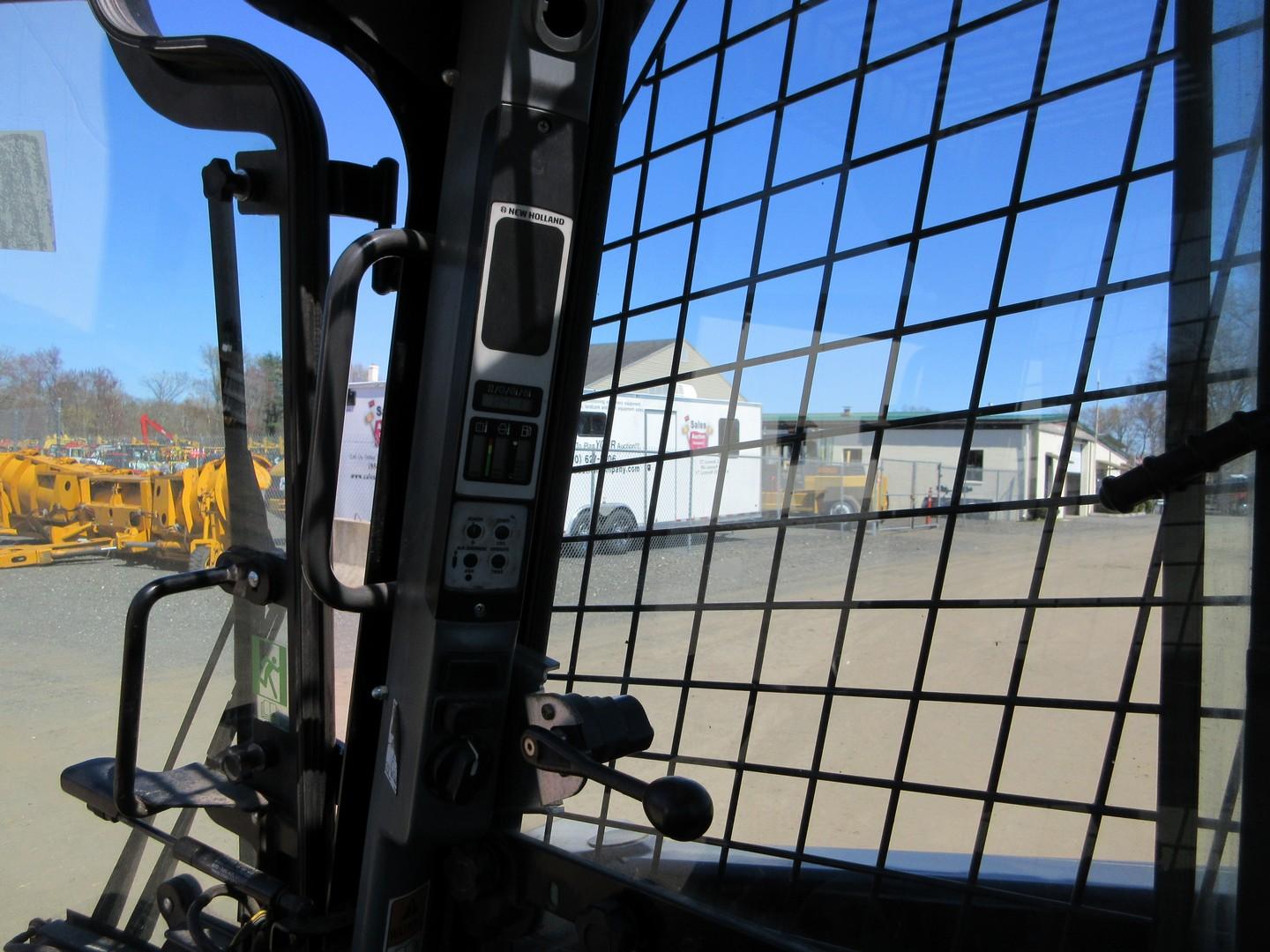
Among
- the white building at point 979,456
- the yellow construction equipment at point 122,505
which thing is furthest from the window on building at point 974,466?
the yellow construction equipment at point 122,505

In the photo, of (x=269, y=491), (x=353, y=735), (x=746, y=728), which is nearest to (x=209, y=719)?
(x=353, y=735)

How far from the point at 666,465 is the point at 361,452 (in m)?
0.58

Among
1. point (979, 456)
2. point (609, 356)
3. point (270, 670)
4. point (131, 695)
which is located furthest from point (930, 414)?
point (131, 695)

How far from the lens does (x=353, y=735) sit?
1.81 meters

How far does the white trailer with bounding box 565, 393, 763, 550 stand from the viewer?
1636 mm

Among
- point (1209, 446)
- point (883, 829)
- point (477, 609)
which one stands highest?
point (1209, 446)

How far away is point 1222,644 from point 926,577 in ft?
1.40

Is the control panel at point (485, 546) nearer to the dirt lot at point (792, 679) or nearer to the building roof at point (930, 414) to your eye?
the dirt lot at point (792, 679)

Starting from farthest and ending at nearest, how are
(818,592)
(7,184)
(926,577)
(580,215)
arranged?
(7,184), (580,215), (818,592), (926,577)

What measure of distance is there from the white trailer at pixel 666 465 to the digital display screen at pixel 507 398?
0.73 ft

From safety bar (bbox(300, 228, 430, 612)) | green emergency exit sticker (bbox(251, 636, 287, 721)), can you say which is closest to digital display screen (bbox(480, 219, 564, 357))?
safety bar (bbox(300, 228, 430, 612))

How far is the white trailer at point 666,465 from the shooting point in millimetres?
1636

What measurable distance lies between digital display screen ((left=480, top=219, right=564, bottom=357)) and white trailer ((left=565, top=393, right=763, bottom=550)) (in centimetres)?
28

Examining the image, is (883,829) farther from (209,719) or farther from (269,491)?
(209,719)
